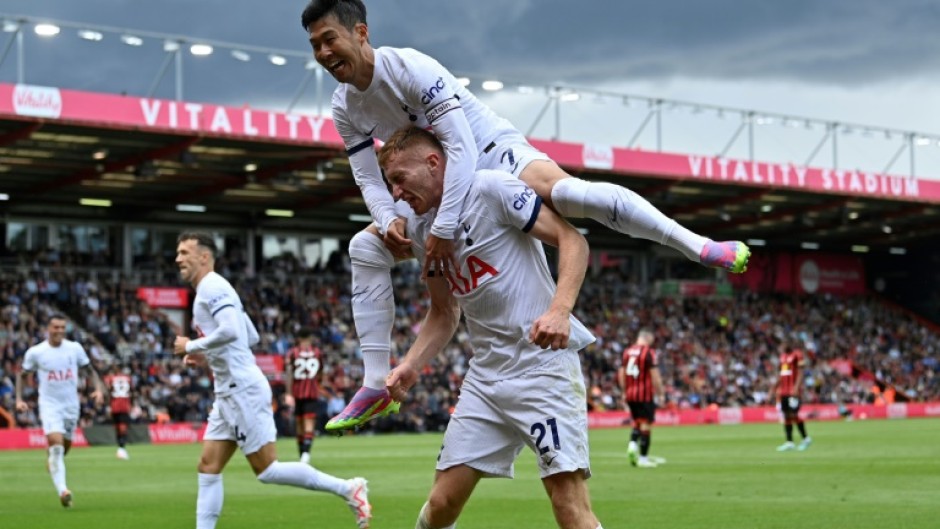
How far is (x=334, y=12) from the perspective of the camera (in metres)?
7.07

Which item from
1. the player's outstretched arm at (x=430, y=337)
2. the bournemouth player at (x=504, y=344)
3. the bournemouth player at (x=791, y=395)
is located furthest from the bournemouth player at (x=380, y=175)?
the bournemouth player at (x=791, y=395)

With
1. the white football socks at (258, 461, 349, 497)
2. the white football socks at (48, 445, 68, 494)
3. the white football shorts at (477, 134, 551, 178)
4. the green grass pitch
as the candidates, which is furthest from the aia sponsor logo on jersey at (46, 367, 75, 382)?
the white football shorts at (477, 134, 551, 178)

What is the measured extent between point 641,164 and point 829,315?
22.3 metres

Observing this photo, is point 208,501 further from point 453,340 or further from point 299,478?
point 453,340

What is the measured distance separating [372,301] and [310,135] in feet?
112

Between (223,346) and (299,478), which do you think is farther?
(299,478)

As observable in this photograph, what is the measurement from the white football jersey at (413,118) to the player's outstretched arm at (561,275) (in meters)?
0.45

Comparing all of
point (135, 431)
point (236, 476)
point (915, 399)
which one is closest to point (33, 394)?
point (135, 431)

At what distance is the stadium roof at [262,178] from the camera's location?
3797cm

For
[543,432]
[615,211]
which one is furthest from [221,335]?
[615,211]

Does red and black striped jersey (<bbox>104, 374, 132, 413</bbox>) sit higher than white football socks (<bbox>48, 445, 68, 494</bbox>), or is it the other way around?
red and black striped jersey (<bbox>104, 374, 132, 413</bbox>)

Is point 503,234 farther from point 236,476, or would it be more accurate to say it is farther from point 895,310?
point 895,310

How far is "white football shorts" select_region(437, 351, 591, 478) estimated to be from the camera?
21.8ft

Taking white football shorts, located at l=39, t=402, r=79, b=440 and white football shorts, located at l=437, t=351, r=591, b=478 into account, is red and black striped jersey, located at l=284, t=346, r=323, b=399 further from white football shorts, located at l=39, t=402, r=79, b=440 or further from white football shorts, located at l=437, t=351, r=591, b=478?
white football shorts, located at l=437, t=351, r=591, b=478
